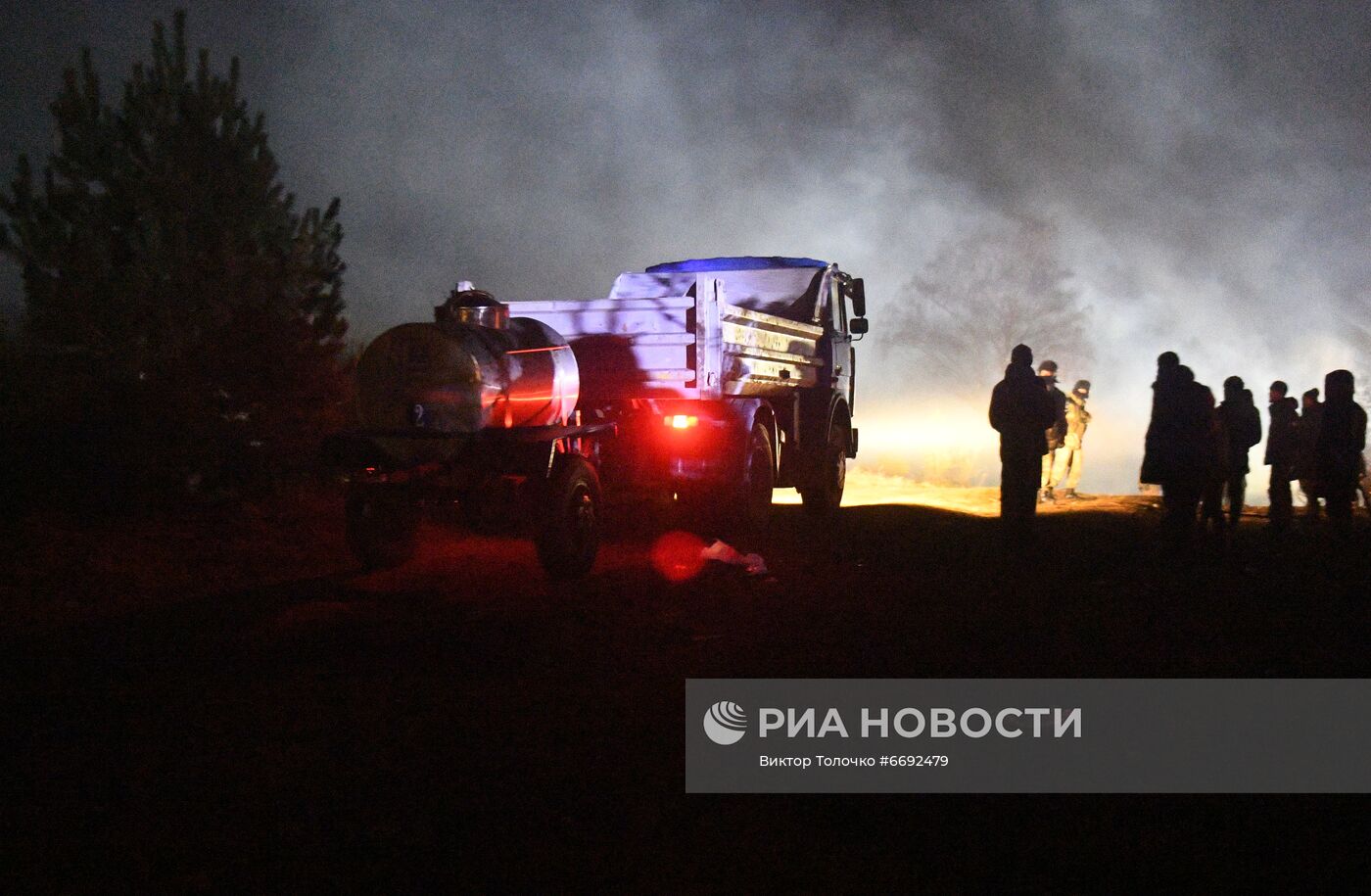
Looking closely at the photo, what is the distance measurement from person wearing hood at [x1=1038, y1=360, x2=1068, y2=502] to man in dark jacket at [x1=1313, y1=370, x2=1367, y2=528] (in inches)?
110

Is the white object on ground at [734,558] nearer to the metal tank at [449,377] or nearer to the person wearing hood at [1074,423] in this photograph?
the metal tank at [449,377]

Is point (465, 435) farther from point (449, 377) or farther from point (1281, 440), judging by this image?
point (1281, 440)

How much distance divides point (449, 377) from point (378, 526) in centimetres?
168

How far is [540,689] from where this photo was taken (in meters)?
5.13

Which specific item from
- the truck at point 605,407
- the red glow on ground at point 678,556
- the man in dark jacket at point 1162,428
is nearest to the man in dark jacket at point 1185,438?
the man in dark jacket at point 1162,428

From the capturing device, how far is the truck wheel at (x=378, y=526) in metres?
8.09

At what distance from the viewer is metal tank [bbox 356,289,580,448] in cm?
748

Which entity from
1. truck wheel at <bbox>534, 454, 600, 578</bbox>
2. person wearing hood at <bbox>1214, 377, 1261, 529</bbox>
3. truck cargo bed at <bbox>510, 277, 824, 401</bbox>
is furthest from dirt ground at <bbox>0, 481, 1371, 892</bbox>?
truck cargo bed at <bbox>510, 277, 824, 401</bbox>

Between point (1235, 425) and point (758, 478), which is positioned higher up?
point (1235, 425)

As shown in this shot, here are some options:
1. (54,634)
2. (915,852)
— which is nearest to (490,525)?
(54,634)

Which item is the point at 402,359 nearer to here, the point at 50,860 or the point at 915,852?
the point at 50,860

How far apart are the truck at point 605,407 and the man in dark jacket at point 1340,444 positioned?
212 inches

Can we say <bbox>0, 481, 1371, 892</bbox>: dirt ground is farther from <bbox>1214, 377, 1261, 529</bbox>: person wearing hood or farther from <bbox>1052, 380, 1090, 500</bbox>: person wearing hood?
<bbox>1052, 380, 1090, 500</bbox>: person wearing hood

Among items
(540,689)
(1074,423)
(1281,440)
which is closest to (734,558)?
(540,689)
